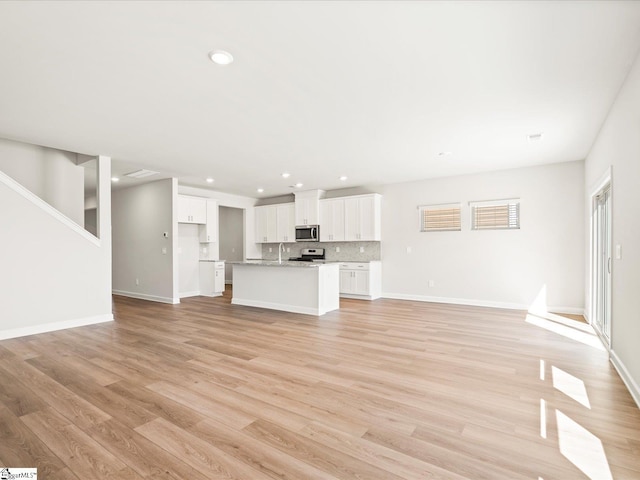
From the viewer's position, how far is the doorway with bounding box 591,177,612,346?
4180 millimetres

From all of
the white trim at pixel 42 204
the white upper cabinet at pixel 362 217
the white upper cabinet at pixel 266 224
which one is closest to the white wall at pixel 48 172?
the white trim at pixel 42 204

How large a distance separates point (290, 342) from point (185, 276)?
4.95 m

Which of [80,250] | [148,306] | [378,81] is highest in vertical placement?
[378,81]

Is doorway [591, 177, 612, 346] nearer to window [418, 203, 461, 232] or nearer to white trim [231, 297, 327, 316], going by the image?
window [418, 203, 461, 232]

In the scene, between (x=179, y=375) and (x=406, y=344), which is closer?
(x=179, y=375)

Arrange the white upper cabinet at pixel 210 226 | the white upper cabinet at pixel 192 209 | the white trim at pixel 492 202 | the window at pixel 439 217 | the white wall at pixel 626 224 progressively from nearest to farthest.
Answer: the white wall at pixel 626 224
the white trim at pixel 492 202
the window at pixel 439 217
the white upper cabinet at pixel 192 209
the white upper cabinet at pixel 210 226

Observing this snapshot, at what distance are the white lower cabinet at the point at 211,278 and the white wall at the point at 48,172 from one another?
2.93 metres

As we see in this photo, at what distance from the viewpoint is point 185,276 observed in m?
8.09

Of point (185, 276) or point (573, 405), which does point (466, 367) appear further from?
point (185, 276)

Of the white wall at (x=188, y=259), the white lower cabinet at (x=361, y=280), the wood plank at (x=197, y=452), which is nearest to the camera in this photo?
the wood plank at (x=197, y=452)

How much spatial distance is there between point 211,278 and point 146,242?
1687 millimetres

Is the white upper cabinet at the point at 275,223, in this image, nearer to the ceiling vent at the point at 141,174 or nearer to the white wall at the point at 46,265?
the ceiling vent at the point at 141,174

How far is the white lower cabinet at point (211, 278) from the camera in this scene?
8086 mm

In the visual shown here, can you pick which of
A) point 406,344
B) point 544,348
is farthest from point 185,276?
point 544,348
